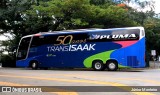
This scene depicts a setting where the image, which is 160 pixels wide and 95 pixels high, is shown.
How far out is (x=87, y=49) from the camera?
26.7m

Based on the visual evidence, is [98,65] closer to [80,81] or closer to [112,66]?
[112,66]

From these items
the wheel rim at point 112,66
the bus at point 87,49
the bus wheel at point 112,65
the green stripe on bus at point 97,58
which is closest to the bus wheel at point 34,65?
the bus at point 87,49

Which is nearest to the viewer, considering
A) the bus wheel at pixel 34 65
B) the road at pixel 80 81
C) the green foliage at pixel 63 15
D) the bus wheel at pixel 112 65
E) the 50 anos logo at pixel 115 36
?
the road at pixel 80 81

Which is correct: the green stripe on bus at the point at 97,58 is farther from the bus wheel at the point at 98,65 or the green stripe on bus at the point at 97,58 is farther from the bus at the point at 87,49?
the bus wheel at the point at 98,65

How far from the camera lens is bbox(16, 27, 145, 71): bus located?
25141 millimetres

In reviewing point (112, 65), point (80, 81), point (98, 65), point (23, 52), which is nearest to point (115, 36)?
point (112, 65)

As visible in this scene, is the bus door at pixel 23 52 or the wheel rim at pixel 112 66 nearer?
the wheel rim at pixel 112 66

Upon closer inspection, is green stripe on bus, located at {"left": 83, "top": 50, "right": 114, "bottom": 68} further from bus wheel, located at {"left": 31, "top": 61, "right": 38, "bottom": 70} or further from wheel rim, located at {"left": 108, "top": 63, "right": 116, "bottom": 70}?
bus wheel, located at {"left": 31, "top": 61, "right": 38, "bottom": 70}

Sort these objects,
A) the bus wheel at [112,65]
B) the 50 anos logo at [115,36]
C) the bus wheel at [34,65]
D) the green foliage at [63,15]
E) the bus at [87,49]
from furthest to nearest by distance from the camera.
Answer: the green foliage at [63,15]
the bus wheel at [34,65]
the bus wheel at [112,65]
the bus at [87,49]
the 50 anos logo at [115,36]

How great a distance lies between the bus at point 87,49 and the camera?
25.1 meters

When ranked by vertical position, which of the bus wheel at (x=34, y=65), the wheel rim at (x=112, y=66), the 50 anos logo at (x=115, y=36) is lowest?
the bus wheel at (x=34, y=65)

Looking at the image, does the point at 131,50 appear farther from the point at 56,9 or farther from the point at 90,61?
the point at 56,9

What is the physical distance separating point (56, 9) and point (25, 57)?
5780 mm

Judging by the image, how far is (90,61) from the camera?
26.8 metres
